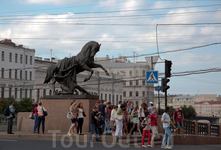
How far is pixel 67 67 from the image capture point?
69.4 ft

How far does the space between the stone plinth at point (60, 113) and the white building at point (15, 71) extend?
57337mm

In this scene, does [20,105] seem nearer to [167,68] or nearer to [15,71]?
[15,71]

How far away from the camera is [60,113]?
2055cm

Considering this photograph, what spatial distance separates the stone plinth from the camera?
20109 millimetres

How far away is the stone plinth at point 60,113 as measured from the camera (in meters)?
20.1

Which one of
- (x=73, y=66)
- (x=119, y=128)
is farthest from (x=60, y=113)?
(x=119, y=128)

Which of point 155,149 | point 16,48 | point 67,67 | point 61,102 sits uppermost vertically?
point 16,48

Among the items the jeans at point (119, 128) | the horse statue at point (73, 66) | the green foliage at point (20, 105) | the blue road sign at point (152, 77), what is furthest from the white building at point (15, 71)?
the jeans at point (119, 128)

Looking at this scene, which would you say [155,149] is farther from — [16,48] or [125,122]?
[16,48]

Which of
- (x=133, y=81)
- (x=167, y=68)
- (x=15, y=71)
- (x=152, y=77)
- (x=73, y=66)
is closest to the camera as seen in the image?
(x=73, y=66)

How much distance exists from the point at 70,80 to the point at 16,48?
2565 inches

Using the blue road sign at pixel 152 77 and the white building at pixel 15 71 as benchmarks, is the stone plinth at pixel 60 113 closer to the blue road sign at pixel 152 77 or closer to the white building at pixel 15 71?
the blue road sign at pixel 152 77

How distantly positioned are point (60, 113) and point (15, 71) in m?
64.8

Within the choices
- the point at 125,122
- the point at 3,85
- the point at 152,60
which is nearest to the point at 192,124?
the point at 152,60
